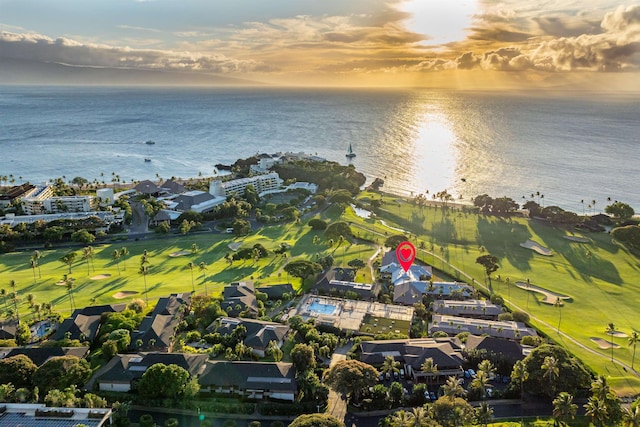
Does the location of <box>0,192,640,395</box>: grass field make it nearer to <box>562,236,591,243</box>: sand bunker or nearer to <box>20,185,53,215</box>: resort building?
<box>562,236,591,243</box>: sand bunker

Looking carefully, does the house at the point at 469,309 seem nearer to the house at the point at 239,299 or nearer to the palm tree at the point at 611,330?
the palm tree at the point at 611,330

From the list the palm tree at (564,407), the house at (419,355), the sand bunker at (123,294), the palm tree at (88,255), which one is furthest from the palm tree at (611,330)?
the palm tree at (88,255)

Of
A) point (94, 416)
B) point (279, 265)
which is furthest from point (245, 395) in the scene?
point (279, 265)

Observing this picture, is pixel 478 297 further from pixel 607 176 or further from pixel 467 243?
pixel 607 176

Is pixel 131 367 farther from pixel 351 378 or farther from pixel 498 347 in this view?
pixel 498 347

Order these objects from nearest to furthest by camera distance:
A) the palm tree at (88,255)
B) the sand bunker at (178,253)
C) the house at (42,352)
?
the house at (42,352), the palm tree at (88,255), the sand bunker at (178,253)

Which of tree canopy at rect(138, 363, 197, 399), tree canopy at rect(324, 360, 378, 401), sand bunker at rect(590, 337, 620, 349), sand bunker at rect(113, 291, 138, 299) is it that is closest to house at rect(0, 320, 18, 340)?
sand bunker at rect(113, 291, 138, 299)

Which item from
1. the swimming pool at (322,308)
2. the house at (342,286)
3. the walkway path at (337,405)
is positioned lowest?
the walkway path at (337,405)
